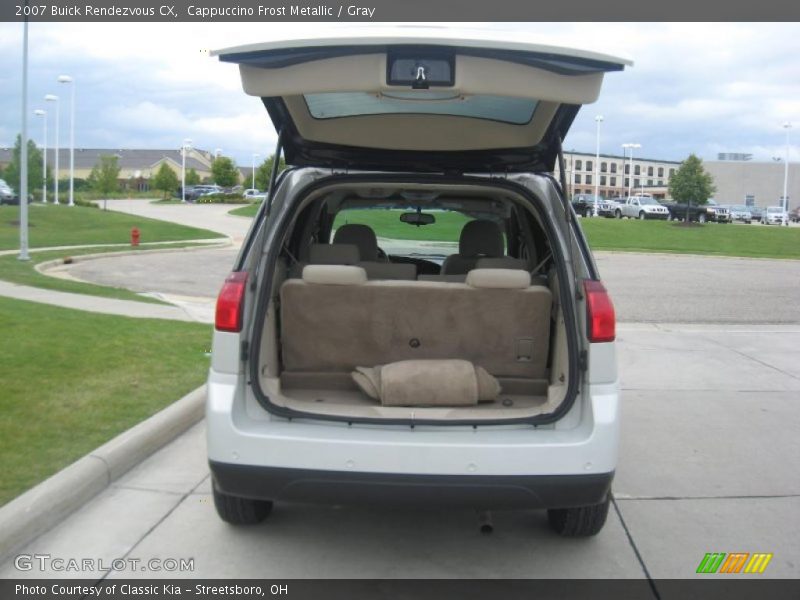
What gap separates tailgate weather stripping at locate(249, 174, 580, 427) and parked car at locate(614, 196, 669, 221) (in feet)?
150

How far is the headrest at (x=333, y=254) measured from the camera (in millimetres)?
4785

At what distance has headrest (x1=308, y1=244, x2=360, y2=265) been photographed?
4.79 m

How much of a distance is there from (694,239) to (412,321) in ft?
108

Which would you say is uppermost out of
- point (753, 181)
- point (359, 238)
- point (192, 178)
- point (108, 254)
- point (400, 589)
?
point (753, 181)

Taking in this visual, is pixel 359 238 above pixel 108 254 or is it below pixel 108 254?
above

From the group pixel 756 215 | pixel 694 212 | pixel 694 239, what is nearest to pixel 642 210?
pixel 694 212

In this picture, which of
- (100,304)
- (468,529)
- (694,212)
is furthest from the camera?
(694,212)

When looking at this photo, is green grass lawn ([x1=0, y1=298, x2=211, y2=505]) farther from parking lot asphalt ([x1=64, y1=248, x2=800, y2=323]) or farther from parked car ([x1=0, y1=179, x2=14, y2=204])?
parked car ([x1=0, y1=179, x2=14, y2=204])

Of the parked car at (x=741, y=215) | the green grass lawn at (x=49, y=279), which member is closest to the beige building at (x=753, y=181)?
the parked car at (x=741, y=215)

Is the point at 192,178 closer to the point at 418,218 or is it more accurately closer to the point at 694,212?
the point at 694,212

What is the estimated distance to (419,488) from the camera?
3379 millimetres

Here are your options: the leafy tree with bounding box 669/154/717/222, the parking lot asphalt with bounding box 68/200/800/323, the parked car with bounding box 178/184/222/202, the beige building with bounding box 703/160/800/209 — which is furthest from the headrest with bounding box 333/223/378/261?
the beige building with bounding box 703/160/800/209

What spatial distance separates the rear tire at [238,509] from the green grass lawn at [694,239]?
26.4 m

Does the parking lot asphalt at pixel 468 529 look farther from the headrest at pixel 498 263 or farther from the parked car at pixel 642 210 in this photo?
the parked car at pixel 642 210
